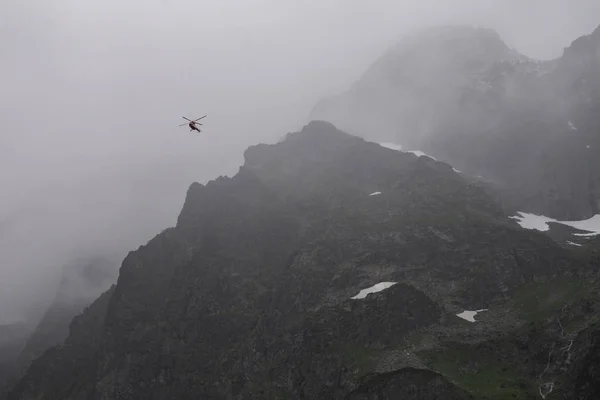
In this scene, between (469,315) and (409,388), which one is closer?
(409,388)

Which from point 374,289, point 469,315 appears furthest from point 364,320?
point 469,315

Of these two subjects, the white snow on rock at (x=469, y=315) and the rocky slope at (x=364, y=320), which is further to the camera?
the white snow on rock at (x=469, y=315)

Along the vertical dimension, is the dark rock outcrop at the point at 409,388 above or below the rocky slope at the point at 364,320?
above

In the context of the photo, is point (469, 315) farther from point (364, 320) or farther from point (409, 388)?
point (409, 388)

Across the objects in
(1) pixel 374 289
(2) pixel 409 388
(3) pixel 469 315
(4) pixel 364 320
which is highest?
(2) pixel 409 388

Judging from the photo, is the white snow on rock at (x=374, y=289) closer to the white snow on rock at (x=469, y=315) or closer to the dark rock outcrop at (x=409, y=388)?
the white snow on rock at (x=469, y=315)

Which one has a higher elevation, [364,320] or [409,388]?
[409,388]

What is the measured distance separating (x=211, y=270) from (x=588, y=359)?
413ft

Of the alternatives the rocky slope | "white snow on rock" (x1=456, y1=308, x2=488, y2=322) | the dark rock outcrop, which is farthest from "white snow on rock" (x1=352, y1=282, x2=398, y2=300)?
the dark rock outcrop

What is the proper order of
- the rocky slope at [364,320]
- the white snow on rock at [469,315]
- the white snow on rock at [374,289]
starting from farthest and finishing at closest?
the white snow on rock at [374,289] → the white snow on rock at [469,315] → the rocky slope at [364,320]

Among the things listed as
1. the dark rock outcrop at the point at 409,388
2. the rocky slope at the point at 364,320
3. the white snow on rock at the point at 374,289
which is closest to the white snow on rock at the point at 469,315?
the rocky slope at the point at 364,320

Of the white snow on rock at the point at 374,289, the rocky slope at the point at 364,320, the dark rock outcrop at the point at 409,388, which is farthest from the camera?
the white snow on rock at the point at 374,289

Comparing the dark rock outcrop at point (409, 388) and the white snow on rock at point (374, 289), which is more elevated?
the dark rock outcrop at point (409, 388)

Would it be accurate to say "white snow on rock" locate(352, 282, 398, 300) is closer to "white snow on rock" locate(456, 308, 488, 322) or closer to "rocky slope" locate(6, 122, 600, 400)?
"rocky slope" locate(6, 122, 600, 400)
